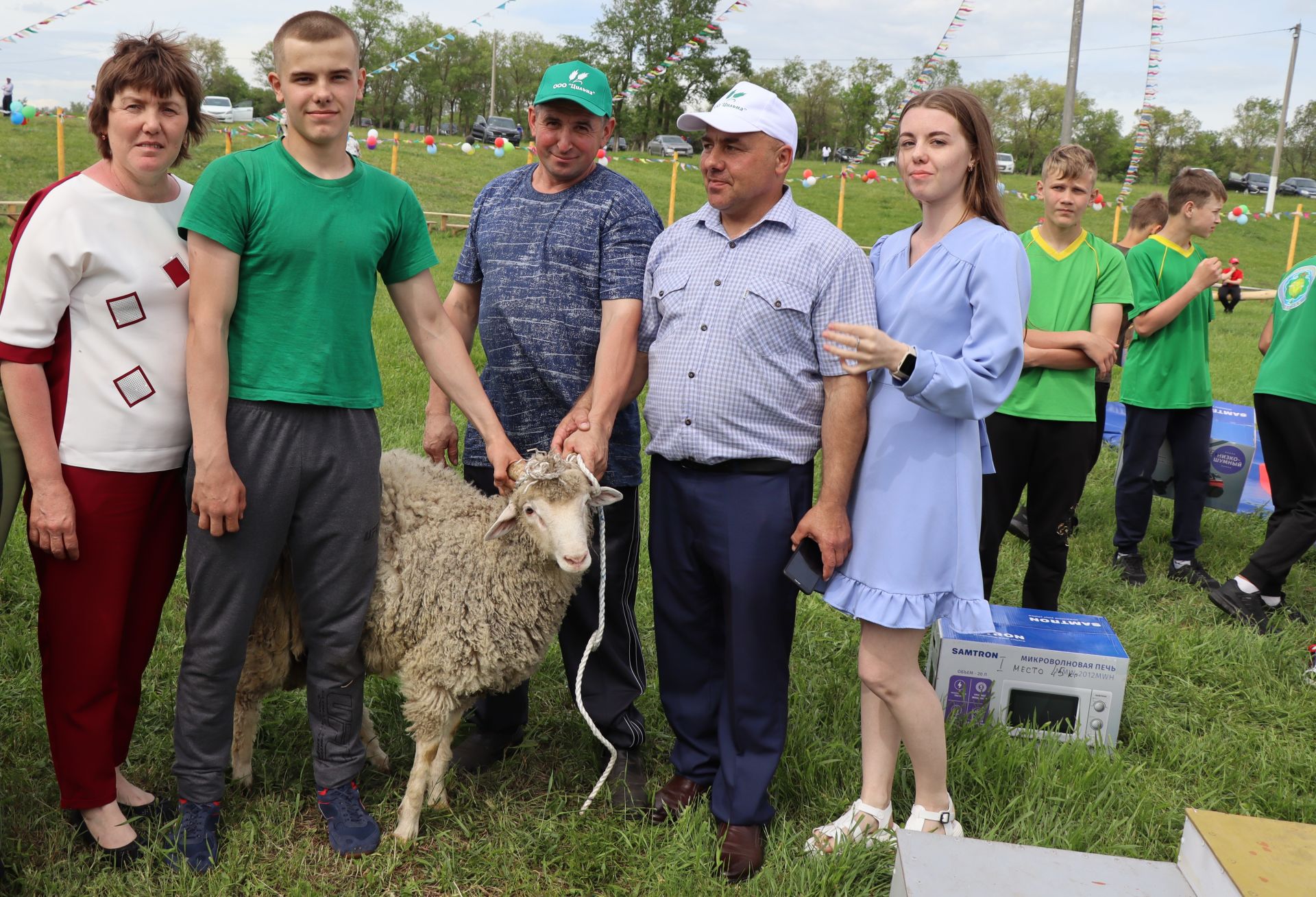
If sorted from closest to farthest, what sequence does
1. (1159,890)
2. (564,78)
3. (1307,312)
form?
1. (1159,890)
2. (564,78)
3. (1307,312)

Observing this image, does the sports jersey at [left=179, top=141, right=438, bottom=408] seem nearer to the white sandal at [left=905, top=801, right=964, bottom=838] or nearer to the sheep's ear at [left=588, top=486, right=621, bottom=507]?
the sheep's ear at [left=588, top=486, right=621, bottom=507]

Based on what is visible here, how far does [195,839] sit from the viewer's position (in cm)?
296

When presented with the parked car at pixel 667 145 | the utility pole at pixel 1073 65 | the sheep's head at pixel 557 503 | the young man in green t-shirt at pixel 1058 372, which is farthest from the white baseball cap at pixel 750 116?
the parked car at pixel 667 145

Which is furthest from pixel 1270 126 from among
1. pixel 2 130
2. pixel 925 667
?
pixel 925 667

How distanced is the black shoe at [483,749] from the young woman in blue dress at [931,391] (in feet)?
5.00

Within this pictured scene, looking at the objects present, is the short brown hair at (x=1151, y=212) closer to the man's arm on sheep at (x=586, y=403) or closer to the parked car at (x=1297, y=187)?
the man's arm on sheep at (x=586, y=403)

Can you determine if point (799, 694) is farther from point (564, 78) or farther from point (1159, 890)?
point (564, 78)

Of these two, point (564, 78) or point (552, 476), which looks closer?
point (552, 476)

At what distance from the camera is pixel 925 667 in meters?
4.36

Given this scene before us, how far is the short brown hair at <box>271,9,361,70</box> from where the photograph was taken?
2.61m

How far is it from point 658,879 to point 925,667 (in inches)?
74.6

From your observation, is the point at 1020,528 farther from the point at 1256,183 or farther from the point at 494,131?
the point at 1256,183

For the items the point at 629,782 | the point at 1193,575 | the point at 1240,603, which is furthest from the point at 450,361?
the point at 1193,575

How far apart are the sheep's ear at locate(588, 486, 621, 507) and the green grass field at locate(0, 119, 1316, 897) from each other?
37.5 inches
